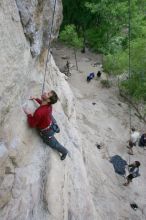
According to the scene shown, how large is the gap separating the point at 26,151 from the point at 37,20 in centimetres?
399

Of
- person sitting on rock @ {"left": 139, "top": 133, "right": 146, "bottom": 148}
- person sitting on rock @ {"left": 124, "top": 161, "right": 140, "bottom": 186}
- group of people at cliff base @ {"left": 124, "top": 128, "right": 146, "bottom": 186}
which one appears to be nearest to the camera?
person sitting on rock @ {"left": 124, "top": 161, "right": 140, "bottom": 186}

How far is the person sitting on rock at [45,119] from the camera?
9719 millimetres

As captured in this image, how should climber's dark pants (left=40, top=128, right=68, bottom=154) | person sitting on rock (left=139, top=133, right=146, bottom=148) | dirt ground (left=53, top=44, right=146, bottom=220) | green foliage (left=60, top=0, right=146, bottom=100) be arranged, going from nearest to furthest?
climber's dark pants (left=40, top=128, right=68, bottom=154), dirt ground (left=53, top=44, right=146, bottom=220), person sitting on rock (left=139, top=133, right=146, bottom=148), green foliage (left=60, top=0, right=146, bottom=100)

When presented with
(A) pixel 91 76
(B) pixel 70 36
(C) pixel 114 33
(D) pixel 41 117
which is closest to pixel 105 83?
(A) pixel 91 76

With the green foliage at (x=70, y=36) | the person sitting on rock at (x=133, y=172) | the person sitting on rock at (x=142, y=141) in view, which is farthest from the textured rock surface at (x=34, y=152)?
the green foliage at (x=70, y=36)

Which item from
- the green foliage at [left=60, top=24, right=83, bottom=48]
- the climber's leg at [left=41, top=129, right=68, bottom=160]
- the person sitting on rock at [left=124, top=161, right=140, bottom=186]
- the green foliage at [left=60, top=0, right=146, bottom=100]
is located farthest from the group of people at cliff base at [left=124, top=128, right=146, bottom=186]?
the green foliage at [left=60, top=24, right=83, bottom=48]

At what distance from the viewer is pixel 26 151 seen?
10156 mm

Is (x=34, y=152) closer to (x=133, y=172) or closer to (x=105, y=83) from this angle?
(x=133, y=172)

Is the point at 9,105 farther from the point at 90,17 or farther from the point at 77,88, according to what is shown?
the point at 90,17

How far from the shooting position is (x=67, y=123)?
44.4 feet

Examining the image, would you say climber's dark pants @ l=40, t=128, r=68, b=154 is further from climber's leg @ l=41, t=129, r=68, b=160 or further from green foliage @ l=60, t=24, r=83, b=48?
green foliage @ l=60, t=24, r=83, b=48

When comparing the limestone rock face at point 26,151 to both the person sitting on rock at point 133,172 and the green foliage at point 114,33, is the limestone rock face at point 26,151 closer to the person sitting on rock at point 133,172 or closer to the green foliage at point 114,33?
the person sitting on rock at point 133,172

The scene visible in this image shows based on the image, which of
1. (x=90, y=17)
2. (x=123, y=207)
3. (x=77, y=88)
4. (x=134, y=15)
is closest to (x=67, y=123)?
(x=123, y=207)

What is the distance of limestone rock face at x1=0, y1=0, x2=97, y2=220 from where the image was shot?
9289mm
